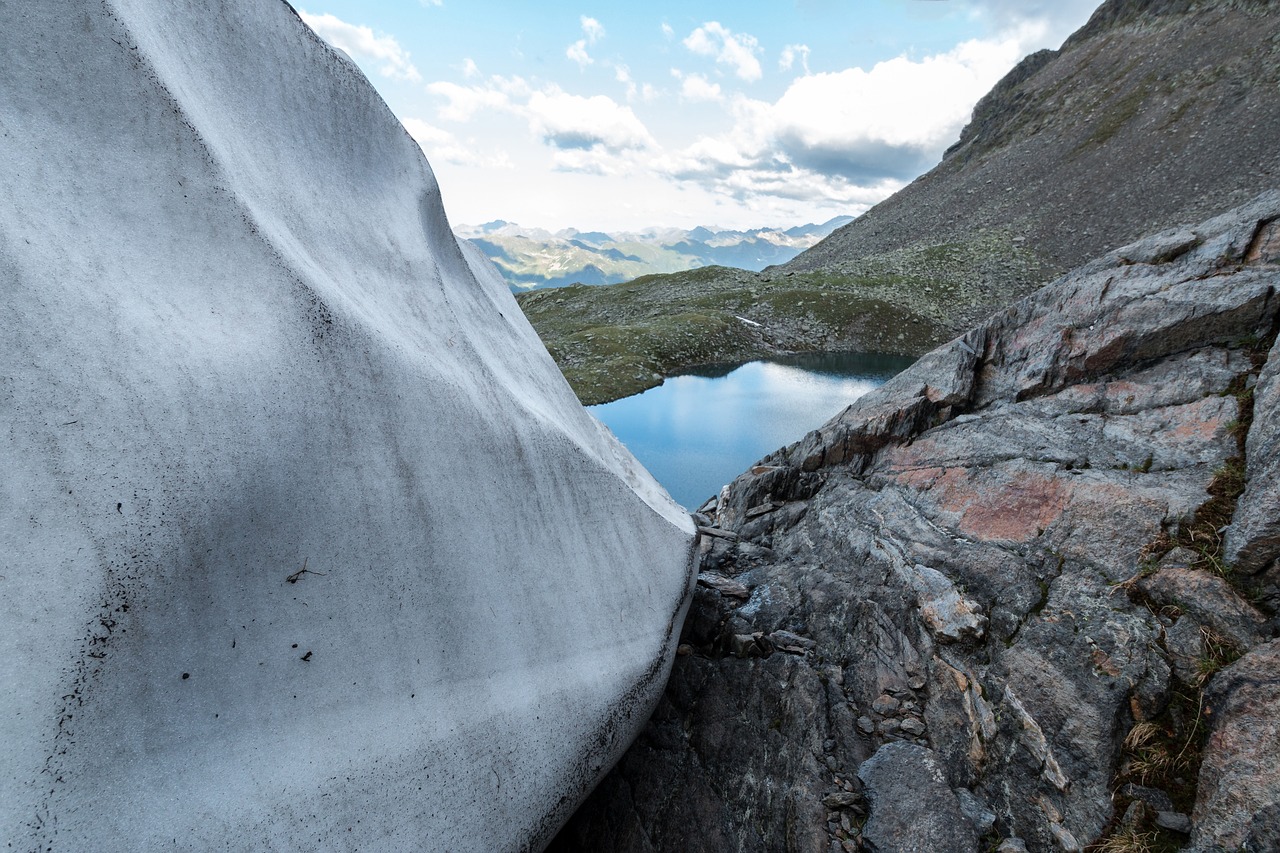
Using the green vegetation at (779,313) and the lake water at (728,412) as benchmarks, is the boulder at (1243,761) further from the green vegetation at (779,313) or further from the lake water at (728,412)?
the green vegetation at (779,313)

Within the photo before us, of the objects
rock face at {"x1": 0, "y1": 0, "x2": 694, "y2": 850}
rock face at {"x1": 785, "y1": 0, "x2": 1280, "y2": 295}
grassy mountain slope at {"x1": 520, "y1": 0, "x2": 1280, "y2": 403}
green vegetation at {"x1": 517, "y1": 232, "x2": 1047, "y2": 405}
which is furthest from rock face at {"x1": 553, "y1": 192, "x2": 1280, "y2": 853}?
rock face at {"x1": 785, "y1": 0, "x2": 1280, "y2": 295}

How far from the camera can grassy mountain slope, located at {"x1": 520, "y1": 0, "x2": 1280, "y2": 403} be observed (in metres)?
74.6

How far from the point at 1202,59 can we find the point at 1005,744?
5167 inches

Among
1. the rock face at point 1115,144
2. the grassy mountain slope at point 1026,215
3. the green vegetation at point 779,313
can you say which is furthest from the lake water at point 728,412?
the rock face at point 1115,144

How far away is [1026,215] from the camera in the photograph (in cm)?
9838

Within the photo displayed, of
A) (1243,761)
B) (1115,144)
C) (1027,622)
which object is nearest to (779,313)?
(1115,144)

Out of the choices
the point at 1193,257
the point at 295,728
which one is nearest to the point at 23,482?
the point at 295,728

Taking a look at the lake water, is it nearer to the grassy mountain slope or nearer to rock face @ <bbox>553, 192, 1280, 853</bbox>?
the grassy mountain slope

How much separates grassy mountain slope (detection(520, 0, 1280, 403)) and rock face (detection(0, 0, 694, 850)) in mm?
47035

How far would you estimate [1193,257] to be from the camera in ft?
40.9

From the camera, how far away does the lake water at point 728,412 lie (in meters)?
42.2

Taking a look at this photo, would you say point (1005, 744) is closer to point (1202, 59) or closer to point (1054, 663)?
point (1054, 663)

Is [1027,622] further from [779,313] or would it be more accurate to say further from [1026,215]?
[1026,215]

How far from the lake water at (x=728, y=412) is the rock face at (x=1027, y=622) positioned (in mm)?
22550
